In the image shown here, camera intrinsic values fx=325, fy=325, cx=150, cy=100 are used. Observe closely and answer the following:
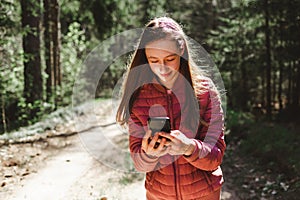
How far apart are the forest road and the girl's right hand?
12.8 ft

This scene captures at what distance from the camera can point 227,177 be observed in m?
6.65

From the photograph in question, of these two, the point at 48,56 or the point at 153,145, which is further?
the point at 48,56

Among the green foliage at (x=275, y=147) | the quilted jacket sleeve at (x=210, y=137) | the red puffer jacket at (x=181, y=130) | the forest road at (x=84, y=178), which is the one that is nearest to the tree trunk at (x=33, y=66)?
the forest road at (x=84, y=178)

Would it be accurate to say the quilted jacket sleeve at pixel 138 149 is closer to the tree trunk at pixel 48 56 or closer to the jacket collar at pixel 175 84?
the jacket collar at pixel 175 84

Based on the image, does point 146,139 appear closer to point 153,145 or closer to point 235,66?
point 153,145

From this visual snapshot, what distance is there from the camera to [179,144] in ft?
5.17

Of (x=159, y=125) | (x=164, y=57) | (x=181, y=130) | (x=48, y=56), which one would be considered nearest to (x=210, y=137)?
(x=181, y=130)

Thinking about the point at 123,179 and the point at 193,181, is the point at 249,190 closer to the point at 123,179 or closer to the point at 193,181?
the point at 123,179

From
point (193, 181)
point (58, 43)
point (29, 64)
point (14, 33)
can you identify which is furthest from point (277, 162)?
point (58, 43)

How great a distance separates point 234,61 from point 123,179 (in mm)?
9012

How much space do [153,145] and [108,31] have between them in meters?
14.2

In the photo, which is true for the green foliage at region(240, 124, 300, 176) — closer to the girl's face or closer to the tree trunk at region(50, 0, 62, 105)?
the girl's face

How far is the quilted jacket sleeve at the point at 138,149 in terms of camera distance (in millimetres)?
1711

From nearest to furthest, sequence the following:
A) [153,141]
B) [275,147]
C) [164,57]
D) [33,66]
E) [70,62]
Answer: [153,141] < [164,57] < [275,147] < [33,66] < [70,62]
